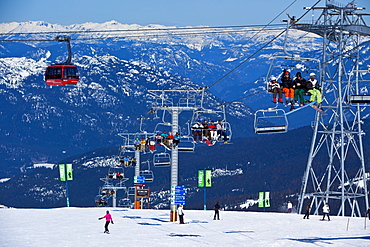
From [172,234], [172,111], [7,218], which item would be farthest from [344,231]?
Result: [7,218]

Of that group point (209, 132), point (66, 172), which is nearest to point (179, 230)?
point (209, 132)

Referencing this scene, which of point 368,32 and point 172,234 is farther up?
point 368,32

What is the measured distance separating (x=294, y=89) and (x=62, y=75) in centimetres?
1865

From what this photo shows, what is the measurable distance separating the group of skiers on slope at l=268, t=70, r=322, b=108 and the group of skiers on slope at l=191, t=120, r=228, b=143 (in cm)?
1712

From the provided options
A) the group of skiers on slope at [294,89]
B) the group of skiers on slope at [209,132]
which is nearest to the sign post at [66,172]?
the group of skiers on slope at [209,132]

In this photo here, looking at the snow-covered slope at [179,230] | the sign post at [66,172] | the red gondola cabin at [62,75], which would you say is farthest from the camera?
the sign post at [66,172]

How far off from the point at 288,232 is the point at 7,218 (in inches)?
1093

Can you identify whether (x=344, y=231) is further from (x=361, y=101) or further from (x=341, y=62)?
(x=361, y=101)

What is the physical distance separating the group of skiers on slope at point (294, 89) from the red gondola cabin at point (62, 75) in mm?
17339

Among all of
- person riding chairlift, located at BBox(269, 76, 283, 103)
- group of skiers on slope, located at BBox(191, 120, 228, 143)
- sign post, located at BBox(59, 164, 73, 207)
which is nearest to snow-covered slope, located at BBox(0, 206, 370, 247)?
group of skiers on slope, located at BBox(191, 120, 228, 143)

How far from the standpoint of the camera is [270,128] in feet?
142

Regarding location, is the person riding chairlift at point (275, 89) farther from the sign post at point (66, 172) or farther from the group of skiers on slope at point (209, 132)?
the sign post at point (66, 172)

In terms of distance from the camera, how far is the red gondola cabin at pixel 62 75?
181 ft

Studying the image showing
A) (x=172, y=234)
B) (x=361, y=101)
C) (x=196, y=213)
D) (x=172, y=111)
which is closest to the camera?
(x=361, y=101)
